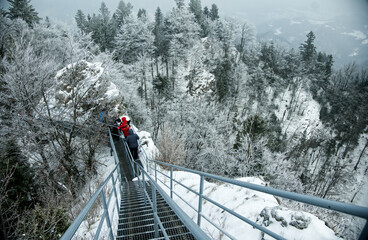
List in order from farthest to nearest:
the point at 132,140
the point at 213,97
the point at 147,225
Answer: the point at 213,97
the point at 132,140
the point at 147,225

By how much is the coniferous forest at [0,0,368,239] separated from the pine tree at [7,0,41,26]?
159 millimetres

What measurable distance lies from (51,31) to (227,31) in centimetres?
4138

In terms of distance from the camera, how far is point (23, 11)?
30.5 metres

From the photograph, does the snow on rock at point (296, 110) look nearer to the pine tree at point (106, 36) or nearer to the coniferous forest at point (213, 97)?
the coniferous forest at point (213, 97)

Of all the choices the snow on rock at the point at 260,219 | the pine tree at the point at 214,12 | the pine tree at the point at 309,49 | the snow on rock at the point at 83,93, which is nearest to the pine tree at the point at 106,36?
the snow on rock at the point at 83,93

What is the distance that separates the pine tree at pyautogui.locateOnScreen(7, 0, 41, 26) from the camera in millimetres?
29391

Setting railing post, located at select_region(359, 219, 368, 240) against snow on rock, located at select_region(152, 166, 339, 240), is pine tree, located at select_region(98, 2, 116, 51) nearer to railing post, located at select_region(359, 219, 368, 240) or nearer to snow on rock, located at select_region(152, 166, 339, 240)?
snow on rock, located at select_region(152, 166, 339, 240)

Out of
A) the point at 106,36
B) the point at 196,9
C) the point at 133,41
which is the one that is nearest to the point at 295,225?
the point at 133,41

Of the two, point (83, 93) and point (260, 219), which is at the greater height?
point (83, 93)

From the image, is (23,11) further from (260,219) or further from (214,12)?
(214,12)

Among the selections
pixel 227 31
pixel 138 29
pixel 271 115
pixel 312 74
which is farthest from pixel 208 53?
pixel 312 74

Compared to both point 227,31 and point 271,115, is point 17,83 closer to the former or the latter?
point 271,115

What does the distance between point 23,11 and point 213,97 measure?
118ft

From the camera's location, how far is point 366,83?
47.9 meters
